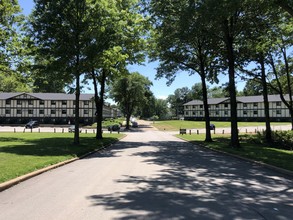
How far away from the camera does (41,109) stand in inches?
2982

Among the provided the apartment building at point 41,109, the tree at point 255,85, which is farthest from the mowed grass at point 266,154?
the apartment building at point 41,109

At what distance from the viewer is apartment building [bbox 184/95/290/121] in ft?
285

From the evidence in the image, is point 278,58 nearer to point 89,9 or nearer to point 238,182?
point 89,9

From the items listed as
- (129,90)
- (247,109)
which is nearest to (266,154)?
(129,90)

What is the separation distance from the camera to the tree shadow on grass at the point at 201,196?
6113 mm

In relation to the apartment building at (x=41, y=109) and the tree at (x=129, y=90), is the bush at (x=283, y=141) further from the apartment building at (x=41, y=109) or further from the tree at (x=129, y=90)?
the apartment building at (x=41, y=109)

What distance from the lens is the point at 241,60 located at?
2850 centimetres

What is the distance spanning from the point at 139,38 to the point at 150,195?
22.0 metres

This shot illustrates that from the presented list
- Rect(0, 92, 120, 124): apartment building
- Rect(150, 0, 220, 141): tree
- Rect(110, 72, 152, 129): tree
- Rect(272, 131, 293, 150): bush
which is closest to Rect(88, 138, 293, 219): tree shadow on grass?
Rect(150, 0, 220, 141): tree

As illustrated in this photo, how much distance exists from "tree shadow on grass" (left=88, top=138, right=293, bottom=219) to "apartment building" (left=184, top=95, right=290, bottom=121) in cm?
7775

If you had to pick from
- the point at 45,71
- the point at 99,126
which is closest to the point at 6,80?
the point at 99,126

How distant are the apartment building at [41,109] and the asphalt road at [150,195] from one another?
6512 centimetres

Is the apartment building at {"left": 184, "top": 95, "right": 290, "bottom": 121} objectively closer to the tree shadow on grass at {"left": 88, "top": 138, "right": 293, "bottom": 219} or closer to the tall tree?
the tall tree

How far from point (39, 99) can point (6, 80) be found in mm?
31868
